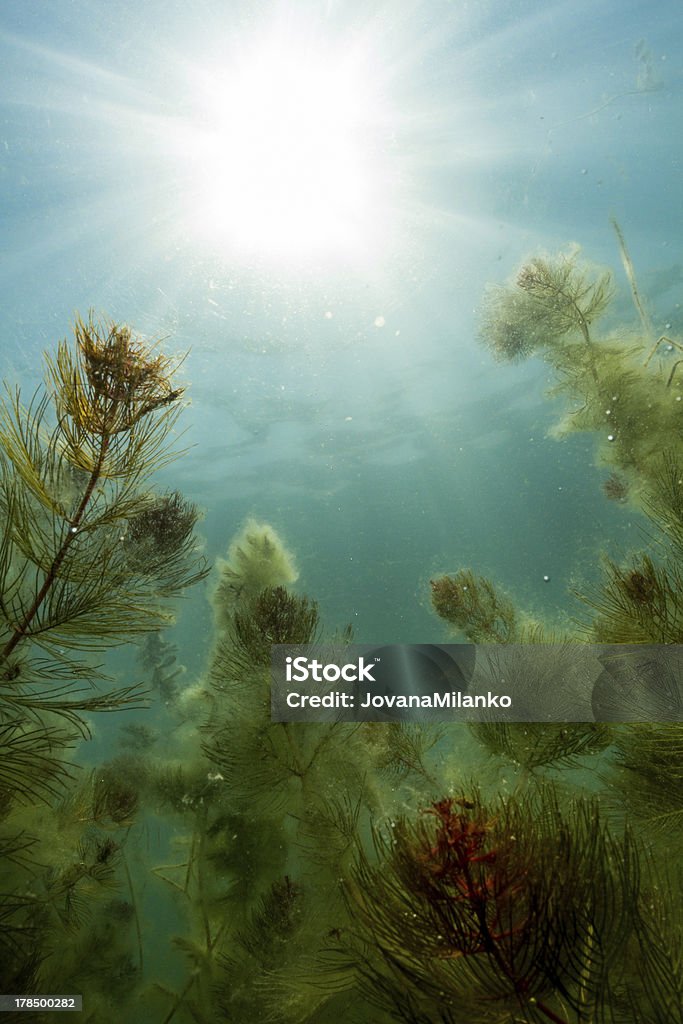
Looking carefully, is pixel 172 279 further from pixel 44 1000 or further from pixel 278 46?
pixel 44 1000

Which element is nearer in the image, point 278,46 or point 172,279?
point 278,46

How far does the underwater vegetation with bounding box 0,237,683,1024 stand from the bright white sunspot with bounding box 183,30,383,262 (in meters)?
4.80

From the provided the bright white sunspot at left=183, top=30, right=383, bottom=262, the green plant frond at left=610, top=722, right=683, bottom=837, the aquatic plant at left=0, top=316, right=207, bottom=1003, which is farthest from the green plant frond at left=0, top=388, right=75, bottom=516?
the bright white sunspot at left=183, top=30, right=383, bottom=262

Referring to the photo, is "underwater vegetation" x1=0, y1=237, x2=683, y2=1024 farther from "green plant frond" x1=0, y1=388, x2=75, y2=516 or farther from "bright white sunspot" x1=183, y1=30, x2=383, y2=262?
"bright white sunspot" x1=183, y1=30, x2=383, y2=262

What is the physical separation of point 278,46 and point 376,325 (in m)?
9.42

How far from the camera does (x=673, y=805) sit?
3082mm

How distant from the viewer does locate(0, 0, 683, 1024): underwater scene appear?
162 cm

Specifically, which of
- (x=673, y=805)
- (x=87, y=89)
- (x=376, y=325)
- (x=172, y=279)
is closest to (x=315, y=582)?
(x=376, y=325)

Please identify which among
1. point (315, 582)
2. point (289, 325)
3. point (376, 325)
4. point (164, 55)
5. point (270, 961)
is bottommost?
point (270, 961)

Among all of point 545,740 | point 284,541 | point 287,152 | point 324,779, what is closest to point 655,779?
point 545,740

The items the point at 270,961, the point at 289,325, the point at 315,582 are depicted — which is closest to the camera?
the point at 270,961

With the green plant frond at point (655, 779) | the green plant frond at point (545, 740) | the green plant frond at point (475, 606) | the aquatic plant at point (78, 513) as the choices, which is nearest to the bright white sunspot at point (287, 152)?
the green plant frond at point (475, 606)

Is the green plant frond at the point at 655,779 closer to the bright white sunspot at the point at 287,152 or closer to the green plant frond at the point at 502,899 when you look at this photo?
the green plant frond at the point at 502,899

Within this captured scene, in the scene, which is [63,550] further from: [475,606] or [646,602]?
[475,606]
